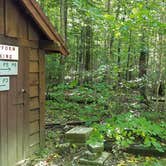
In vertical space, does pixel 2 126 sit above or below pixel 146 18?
below

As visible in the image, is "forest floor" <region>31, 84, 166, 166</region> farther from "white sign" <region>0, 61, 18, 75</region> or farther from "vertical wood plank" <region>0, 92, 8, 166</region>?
"white sign" <region>0, 61, 18, 75</region>

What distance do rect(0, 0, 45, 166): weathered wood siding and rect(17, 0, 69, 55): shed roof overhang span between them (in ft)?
0.67

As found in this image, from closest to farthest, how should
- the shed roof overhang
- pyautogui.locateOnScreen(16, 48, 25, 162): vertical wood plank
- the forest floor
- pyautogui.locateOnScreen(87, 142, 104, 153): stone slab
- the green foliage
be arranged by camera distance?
the shed roof overhang, the green foliage, pyautogui.locateOnScreen(16, 48, 25, 162): vertical wood plank, pyautogui.locateOnScreen(87, 142, 104, 153): stone slab, the forest floor

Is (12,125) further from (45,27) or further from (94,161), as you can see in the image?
(45,27)

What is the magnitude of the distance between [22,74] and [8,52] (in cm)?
66

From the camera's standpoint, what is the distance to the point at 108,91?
412 inches

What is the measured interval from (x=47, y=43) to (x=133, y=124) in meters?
2.66

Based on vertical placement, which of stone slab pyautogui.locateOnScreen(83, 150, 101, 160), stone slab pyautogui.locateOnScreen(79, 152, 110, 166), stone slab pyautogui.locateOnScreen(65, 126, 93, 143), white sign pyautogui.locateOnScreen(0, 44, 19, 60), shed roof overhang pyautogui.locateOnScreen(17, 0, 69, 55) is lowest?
stone slab pyautogui.locateOnScreen(79, 152, 110, 166)

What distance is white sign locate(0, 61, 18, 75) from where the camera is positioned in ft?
18.6

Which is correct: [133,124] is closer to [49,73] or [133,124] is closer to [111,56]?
[111,56]

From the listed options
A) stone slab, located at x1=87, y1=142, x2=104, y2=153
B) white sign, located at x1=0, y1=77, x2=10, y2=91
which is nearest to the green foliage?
stone slab, located at x1=87, y1=142, x2=104, y2=153

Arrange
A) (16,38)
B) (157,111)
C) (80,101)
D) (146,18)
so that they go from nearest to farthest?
(16,38) → (146,18) → (157,111) → (80,101)

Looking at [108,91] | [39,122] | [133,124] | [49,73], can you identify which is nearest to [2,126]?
[39,122]

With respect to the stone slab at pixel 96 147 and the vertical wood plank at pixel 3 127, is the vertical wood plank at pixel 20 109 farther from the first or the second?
the stone slab at pixel 96 147
